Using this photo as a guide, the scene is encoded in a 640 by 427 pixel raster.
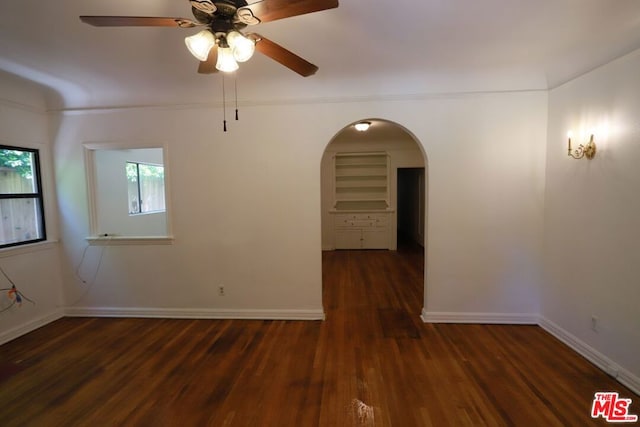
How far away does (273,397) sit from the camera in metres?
1.96

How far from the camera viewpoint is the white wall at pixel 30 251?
2.79 metres

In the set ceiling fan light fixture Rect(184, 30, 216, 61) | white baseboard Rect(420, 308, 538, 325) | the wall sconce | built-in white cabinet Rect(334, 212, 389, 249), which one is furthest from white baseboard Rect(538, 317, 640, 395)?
built-in white cabinet Rect(334, 212, 389, 249)

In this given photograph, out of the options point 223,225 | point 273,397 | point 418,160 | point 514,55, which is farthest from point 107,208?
point 418,160

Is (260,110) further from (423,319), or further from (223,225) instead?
(423,319)

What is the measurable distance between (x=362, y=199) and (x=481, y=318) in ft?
13.5

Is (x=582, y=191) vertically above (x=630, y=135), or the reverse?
(x=630, y=135)

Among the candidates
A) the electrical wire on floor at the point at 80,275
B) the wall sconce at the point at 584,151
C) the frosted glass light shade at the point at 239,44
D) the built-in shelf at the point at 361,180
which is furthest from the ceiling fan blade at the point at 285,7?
the built-in shelf at the point at 361,180

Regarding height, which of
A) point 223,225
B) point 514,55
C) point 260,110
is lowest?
point 223,225

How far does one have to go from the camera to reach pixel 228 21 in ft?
4.71

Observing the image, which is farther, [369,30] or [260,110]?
[260,110]

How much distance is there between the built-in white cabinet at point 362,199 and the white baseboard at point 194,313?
3.59 m

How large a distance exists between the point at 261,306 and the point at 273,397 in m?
1.29

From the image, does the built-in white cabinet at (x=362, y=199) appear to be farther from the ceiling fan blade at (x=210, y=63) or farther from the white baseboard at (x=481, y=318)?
the ceiling fan blade at (x=210, y=63)

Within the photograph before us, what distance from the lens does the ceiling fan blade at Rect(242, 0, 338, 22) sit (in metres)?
1.24
